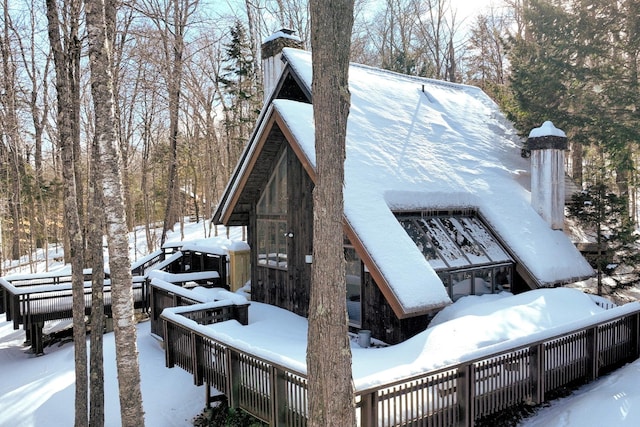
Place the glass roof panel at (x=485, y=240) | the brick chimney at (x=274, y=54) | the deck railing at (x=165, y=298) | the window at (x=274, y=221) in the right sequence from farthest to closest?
the brick chimney at (x=274, y=54), the window at (x=274, y=221), the glass roof panel at (x=485, y=240), the deck railing at (x=165, y=298)

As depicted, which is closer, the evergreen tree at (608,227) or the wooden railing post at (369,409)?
the wooden railing post at (369,409)

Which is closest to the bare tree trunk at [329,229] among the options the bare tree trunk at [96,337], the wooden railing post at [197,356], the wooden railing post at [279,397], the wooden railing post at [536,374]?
the wooden railing post at [279,397]

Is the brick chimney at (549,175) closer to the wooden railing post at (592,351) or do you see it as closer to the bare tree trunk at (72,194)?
the wooden railing post at (592,351)

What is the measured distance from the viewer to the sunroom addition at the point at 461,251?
27.5 feet

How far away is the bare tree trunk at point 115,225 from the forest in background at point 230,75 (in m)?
1.12

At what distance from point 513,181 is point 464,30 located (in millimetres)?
19462

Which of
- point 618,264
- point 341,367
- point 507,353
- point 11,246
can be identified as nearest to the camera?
point 341,367

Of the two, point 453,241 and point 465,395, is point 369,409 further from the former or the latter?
point 453,241

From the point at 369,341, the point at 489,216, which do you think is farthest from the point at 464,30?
the point at 369,341

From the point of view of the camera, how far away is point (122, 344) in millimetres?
5004

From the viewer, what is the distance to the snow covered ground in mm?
5648

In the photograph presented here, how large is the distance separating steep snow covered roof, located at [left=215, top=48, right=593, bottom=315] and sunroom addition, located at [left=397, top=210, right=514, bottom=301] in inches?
9.0

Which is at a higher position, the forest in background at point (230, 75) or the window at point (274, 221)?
the forest in background at point (230, 75)

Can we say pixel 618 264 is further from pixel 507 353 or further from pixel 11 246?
pixel 11 246
